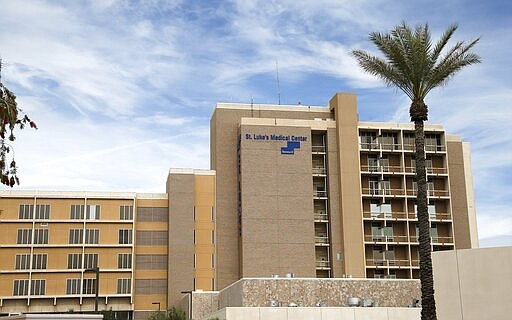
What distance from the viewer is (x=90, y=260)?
301ft

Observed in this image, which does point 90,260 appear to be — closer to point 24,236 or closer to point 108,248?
point 108,248

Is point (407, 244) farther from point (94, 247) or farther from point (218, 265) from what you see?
point (94, 247)

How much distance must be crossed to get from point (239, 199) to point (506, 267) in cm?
5719

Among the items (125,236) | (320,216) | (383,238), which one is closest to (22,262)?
(125,236)

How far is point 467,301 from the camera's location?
1489 inches

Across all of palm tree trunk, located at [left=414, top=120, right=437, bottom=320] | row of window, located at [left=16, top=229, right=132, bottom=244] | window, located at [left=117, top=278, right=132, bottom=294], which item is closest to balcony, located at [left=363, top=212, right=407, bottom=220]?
row of window, located at [left=16, top=229, right=132, bottom=244]

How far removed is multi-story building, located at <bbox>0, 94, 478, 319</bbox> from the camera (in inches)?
3536

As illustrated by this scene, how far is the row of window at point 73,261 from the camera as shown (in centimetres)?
9062

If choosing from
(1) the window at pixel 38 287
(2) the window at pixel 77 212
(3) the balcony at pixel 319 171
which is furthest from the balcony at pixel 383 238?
(1) the window at pixel 38 287

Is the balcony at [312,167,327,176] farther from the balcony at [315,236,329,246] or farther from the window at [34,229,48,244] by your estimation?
the window at [34,229,48,244]

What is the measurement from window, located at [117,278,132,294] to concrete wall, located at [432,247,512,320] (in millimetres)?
58345

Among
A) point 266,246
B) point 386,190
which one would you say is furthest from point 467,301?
point 386,190

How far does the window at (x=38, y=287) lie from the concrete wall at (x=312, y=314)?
41679mm

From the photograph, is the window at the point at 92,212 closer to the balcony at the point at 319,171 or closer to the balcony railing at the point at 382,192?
the balcony at the point at 319,171
